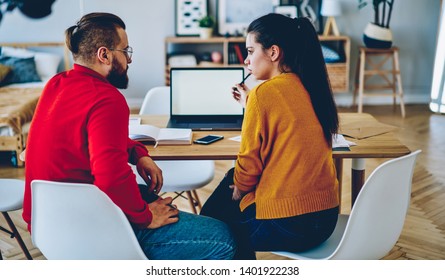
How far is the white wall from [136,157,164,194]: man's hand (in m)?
4.03

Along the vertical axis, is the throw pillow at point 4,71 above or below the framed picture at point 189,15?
below

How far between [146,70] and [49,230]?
4468 mm

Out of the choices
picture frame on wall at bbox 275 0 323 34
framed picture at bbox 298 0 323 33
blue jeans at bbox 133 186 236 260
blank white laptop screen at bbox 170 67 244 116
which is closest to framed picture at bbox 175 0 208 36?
picture frame on wall at bbox 275 0 323 34

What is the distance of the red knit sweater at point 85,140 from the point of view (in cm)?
146

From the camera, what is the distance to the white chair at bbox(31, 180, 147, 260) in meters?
1.39

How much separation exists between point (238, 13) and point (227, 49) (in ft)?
1.38

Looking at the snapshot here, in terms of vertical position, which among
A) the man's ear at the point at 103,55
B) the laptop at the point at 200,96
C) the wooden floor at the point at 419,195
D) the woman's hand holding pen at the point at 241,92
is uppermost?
the man's ear at the point at 103,55

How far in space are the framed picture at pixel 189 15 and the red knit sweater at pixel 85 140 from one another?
4191 mm

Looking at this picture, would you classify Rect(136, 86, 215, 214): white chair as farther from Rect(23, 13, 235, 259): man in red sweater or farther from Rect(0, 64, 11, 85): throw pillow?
Result: Rect(0, 64, 11, 85): throw pillow

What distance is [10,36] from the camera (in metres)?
5.66

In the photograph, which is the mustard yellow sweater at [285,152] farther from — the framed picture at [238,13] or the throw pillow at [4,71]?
the framed picture at [238,13]

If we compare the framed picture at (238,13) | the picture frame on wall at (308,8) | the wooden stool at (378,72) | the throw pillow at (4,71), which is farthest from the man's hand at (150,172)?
the picture frame on wall at (308,8)

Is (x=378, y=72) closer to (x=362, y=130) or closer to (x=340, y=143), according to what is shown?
(x=362, y=130)

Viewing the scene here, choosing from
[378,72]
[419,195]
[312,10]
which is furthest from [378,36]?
[419,195]
